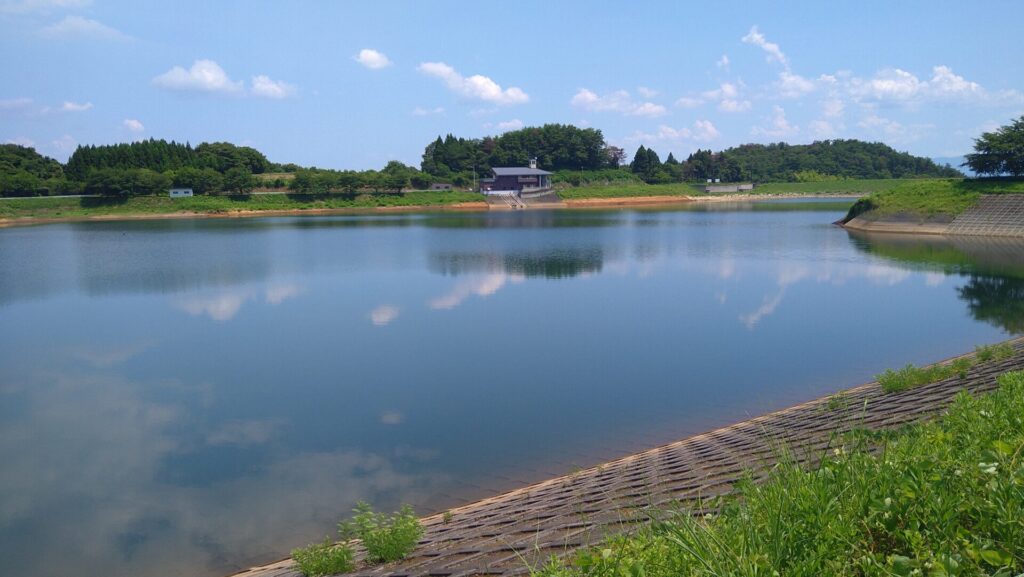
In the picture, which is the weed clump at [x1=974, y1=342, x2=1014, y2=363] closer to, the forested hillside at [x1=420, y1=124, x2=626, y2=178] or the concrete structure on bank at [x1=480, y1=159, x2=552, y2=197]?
the concrete structure on bank at [x1=480, y1=159, x2=552, y2=197]

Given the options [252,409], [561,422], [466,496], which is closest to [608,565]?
[466,496]

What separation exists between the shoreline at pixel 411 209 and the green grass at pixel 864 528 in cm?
6719

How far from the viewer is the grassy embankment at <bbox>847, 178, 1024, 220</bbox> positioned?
4025cm

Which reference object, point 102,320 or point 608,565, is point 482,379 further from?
point 102,320

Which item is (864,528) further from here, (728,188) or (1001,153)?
(728,188)

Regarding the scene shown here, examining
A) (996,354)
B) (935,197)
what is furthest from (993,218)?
(996,354)

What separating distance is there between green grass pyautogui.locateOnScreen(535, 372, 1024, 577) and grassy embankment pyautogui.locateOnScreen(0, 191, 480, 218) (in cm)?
7105

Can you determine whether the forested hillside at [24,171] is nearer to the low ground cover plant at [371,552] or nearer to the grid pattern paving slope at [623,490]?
the grid pattern paving slope at [623,490]

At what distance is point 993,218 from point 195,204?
6566 cm

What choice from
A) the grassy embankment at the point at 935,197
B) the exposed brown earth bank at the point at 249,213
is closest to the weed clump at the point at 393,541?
the grassy embankment at the point at 935,197

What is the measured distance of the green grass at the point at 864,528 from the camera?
256cm

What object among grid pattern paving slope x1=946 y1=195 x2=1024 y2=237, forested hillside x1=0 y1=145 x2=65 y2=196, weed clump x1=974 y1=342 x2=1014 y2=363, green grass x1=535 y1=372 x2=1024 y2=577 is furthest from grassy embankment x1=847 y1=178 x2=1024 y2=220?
forested hillside x1=0 y1=145 x2=65 y2=196

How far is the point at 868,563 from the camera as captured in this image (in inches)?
104

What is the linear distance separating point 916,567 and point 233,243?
3903cm
